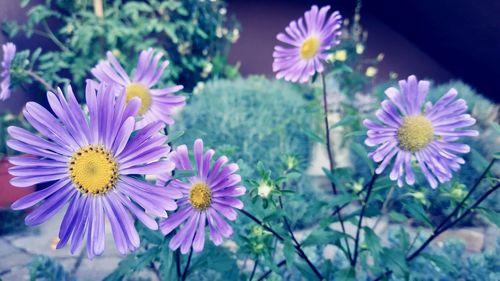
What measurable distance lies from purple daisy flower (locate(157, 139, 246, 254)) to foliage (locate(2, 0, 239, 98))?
1.88 metres

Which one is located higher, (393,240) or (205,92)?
(205,92)

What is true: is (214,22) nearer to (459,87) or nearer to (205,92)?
(205,92)

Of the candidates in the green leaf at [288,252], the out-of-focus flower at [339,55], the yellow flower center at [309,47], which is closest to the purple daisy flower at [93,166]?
the green leaf at [288,252]

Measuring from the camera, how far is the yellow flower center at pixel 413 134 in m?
0.97

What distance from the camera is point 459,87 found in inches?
96.0

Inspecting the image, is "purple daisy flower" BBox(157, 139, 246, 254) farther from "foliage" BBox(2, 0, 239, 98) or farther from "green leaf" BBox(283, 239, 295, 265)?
"foliage" BBox(2, 0, 239, 98)

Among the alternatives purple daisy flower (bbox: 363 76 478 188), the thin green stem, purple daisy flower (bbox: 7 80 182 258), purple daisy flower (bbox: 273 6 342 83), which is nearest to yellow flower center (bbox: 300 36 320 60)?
purple daisy flower (bbox: 273 6 342 83)

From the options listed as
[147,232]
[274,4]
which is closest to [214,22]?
[274,4]

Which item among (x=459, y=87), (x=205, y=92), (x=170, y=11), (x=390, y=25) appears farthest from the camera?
(x=390, y=25)

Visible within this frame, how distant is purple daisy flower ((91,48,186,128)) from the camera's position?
1.06 metres

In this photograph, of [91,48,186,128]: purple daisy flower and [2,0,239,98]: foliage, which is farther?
[2,0,239,98]: foliage

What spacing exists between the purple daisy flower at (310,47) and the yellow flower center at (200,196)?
1.51 feet

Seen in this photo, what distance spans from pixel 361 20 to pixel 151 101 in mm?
2946

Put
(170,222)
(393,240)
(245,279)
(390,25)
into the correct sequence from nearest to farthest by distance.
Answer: (170,222), (245,279), (393,240), (390,25)
